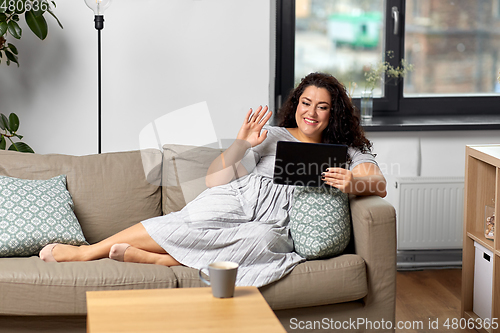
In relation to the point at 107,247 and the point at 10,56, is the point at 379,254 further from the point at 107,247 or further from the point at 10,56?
the point at 10,56

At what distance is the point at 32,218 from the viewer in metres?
1.99

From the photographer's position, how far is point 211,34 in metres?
2.85

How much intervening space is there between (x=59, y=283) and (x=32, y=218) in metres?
0.36

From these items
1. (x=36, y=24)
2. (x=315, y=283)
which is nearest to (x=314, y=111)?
(x=315, y=283)

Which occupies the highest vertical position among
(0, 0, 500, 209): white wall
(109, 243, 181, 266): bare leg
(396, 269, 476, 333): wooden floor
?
(0, 0, 500, 209): white wall

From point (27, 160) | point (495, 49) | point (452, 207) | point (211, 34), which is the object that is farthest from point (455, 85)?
point (27, 160)

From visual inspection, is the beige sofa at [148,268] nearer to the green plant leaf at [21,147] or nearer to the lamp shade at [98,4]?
the green plant leaf at [21,147]

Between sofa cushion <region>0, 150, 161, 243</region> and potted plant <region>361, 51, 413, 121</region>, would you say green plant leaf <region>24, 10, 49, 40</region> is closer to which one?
sofa cushion <region>0, 150, 161, 243</region>

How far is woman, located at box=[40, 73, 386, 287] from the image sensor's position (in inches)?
75.5

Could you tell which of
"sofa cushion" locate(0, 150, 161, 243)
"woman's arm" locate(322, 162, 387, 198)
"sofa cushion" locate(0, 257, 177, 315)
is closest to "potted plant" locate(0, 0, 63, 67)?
"sofa cushion" locate(0, 150, 161, 243)

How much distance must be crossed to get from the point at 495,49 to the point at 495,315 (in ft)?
5.98

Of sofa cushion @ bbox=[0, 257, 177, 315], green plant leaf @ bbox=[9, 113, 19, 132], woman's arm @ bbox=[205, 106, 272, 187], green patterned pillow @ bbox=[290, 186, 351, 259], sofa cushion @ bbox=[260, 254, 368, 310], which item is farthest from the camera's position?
green plant leaf @ bbox=[9, 113, 19, 132]

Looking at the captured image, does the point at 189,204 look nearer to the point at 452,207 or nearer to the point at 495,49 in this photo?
the point at 452,207

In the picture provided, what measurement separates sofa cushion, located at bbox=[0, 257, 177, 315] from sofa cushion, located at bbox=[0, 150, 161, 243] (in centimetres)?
40
